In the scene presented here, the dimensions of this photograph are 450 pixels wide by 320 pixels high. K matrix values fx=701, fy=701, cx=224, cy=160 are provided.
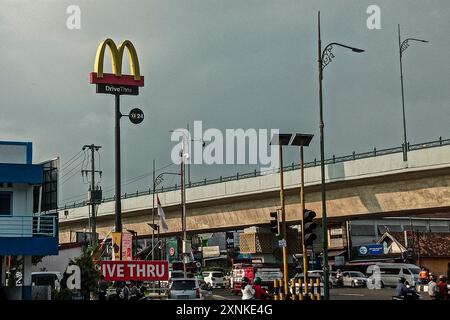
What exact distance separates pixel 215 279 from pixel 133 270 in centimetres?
5078

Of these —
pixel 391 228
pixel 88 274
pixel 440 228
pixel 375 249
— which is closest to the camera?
pixel 88 274

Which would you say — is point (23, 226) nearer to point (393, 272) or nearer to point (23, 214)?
point (23, 214)

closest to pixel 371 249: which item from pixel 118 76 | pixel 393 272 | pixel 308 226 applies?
pixel 393 272

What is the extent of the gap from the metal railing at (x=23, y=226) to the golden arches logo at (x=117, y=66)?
1840cm

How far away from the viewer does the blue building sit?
97.6 feet

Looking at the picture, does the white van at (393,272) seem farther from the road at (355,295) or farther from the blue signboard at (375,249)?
the blue signboard at (375,249)

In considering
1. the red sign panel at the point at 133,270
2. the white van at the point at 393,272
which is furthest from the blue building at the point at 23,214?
the white van at the point at 393,272

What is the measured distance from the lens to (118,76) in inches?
1937

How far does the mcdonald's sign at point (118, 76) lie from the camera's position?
4756cm

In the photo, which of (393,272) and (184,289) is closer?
(184,289)

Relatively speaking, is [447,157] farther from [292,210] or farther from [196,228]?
[196,228]
